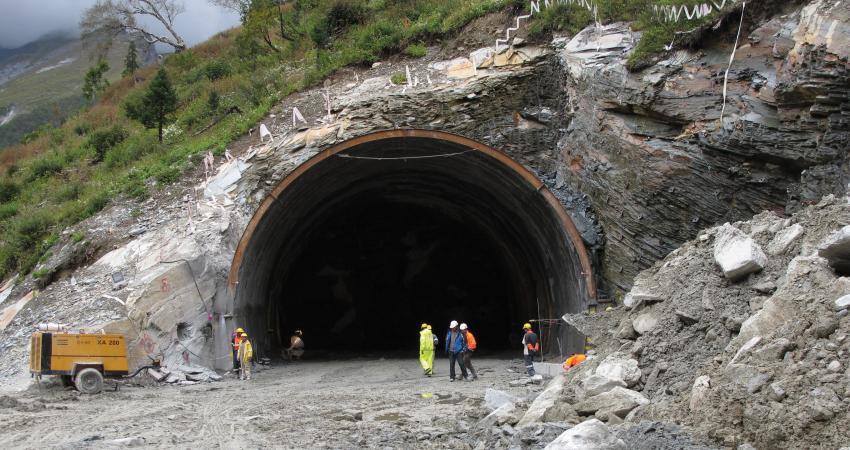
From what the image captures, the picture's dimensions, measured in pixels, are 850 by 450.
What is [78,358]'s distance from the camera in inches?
457

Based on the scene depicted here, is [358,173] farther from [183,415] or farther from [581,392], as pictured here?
[581,392]

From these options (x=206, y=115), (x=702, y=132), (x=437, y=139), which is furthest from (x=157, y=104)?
(x=702, y=132)

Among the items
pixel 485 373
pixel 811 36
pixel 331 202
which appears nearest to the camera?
pixel 811 36

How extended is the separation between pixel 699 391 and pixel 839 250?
5.67 ft

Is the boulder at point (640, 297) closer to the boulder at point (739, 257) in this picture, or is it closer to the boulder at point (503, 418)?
the boulder at point (739, 257)

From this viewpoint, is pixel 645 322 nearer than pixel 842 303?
No

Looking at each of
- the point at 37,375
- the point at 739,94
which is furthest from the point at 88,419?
the point at 739,94

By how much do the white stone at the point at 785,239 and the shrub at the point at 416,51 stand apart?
1214 centimetres

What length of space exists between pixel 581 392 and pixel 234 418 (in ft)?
13.8

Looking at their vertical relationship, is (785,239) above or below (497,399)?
above

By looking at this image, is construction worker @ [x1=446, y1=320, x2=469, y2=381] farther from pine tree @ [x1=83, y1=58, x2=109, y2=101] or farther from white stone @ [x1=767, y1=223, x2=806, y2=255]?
pine tree @ [x1=83, y1=58, x2=109, y2=101]

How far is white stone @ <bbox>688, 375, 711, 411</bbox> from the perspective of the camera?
18.8ft

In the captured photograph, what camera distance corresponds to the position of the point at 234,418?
352 inches

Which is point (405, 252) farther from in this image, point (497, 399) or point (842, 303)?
point (842, 303)
